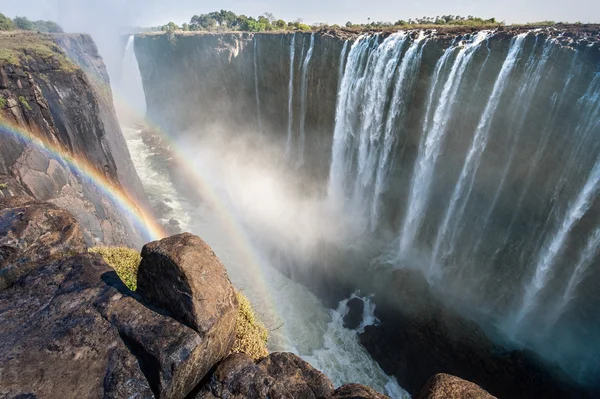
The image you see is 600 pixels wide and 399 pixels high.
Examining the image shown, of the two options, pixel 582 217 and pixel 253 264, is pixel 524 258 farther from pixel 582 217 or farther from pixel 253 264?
pixel 253 264

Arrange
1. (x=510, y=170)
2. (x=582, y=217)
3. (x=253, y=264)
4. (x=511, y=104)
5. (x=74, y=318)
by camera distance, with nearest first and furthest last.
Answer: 1. (x=74, y=318)
2. (x=582, y=217)
3. (x=511, y=104)
4. (x=510, y=170)
5. (x=253, y=264)

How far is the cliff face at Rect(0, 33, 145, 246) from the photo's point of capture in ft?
43.2

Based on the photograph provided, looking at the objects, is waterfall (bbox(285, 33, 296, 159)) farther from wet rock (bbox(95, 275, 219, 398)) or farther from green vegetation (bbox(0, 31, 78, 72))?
wet rock (bbox(95, 275, 219, 398))

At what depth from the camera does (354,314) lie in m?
19.3

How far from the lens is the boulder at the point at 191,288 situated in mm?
6051

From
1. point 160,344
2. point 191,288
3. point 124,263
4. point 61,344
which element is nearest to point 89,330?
point 61,344

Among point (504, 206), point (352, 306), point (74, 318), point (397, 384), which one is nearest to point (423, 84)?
point (504, 206)

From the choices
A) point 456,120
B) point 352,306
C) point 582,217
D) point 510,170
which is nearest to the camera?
point 582,217

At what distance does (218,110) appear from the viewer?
41.3 m

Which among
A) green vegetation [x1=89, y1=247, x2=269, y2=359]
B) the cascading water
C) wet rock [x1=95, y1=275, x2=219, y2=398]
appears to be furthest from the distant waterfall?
wet rock [x1=95, y1=275, x2=219, y2=398]

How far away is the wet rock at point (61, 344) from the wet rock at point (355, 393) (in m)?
3.27

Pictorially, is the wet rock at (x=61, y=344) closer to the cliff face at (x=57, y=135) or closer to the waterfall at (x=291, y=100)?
the cliff face at (x=57, y=135)

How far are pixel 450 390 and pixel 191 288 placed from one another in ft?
15.5

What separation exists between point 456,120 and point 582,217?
23.4ft
